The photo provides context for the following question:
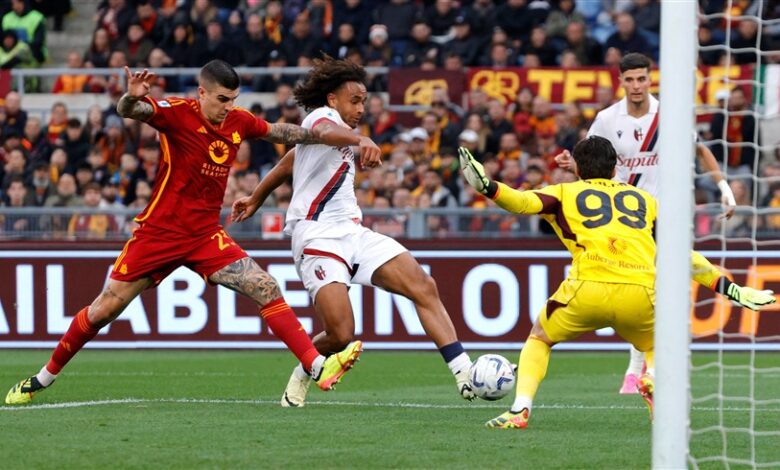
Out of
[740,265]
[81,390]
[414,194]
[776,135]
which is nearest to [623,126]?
[81,390]

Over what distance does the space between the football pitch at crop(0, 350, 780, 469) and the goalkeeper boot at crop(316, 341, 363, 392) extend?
→ 0.23 meters

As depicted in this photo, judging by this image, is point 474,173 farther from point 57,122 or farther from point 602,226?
point 57,122

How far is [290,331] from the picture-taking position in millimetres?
9469

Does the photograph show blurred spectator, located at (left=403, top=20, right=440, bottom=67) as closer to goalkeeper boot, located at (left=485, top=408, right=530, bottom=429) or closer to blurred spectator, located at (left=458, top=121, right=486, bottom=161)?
blurred spectator, located at (left=458, top=121, right=486, bottom=161)

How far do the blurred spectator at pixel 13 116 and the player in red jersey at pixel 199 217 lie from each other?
445 inches

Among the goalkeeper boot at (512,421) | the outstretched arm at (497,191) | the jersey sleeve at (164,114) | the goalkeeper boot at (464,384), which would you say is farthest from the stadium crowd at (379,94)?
the goalkeeper boot at (512,421)

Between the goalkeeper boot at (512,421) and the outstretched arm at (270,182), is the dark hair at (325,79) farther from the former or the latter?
the goalkeeper boot at (512,421)

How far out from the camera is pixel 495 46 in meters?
20.2

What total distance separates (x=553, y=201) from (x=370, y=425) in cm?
171

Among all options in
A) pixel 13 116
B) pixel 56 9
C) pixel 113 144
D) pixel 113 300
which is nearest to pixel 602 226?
pixel 113 300

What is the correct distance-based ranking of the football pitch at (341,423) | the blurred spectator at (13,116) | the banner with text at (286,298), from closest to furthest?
the football pitch at (341,423) < the banner with text at (286,298) < the blurred spectator at (13,116)

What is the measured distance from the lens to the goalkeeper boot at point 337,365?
8.96 meters

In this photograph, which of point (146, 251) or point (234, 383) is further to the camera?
point (234, 383)

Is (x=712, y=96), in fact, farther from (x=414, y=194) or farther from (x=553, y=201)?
(x=553, y=201)
